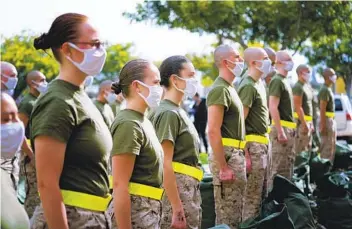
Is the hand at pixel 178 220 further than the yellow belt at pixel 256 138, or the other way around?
the yellow belt at pixel 256 138

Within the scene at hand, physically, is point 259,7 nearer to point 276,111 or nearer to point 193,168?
point 276,111

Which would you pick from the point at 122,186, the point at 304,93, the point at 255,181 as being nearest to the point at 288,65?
the point at 304,93

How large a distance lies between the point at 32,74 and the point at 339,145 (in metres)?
4.41

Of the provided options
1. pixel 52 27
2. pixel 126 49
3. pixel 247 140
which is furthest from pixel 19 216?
pixel 126 49

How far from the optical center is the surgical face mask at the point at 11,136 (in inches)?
115

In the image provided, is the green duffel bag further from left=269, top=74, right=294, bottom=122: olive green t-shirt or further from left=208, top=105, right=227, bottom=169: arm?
left=269, top=74, right=294, bottom=122: olive green t-shirt

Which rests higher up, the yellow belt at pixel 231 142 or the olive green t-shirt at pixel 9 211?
the olive green t-shirt at pixel 9 211

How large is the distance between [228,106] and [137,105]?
1.93 metres

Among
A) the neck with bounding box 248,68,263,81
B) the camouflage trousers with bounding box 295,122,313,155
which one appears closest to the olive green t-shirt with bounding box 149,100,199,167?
the neck with bounding box 248,68,263,81

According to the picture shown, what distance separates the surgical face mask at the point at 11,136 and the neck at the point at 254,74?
4211mm

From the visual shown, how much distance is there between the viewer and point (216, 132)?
577cm

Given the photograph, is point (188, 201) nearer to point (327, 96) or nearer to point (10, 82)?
point (10, 82)

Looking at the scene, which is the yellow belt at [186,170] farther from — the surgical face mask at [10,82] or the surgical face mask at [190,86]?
the surgical face mask at [10,82]

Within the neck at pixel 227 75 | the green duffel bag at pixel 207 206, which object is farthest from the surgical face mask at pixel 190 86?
the green duffel bag at pixel 207 206
